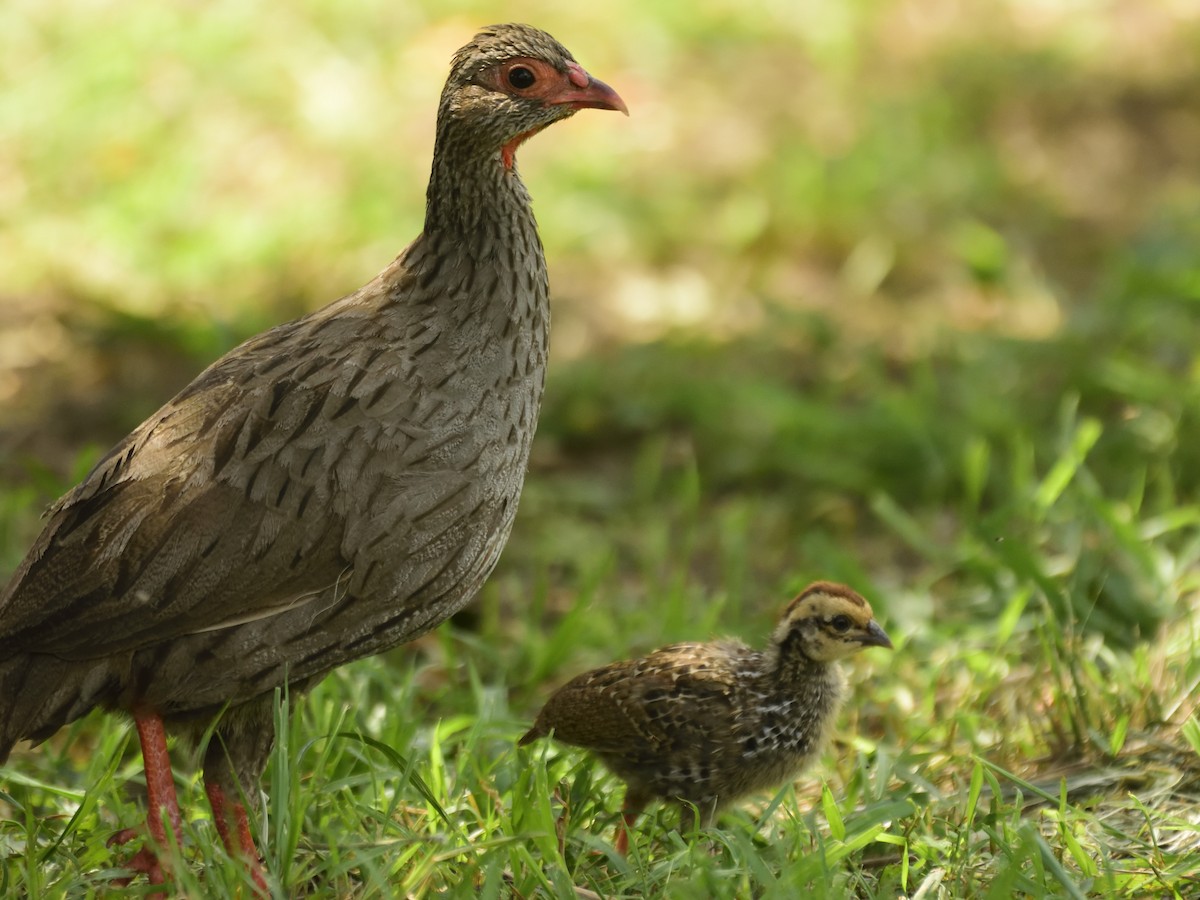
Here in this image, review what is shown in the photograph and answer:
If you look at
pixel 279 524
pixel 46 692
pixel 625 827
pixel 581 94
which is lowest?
pixel 625 827

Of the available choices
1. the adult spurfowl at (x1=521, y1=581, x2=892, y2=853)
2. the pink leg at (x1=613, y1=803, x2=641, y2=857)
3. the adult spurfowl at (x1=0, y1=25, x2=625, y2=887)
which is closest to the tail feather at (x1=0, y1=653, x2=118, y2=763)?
the adult spurfowl at (x1=0, y1=25, x2=625, y2=887)

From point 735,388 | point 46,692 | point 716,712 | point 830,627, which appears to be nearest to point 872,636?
point 830,627

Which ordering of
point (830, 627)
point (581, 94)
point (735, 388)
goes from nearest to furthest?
point (581, 94) < point (830, 627) < point (735, 388)

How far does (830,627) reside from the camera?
4285 mm

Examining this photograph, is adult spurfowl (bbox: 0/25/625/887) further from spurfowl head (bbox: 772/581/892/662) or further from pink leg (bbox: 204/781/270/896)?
spurfowl head (bbox: 772/581/892/662)

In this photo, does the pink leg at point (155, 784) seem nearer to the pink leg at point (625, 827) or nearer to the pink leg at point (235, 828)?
the pink leg at point (235, 828)

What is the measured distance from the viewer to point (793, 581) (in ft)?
18.1

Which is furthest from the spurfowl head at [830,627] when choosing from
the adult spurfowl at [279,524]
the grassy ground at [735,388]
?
the adult spurfowl at [279,524]

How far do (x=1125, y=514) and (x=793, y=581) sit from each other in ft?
4.05

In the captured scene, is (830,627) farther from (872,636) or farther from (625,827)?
(625,827)

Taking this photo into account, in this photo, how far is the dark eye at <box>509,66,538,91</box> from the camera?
4141mm

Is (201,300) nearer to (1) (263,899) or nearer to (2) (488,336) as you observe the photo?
(2) (488,336)

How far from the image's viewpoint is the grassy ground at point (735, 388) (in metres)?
3.94

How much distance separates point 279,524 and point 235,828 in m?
0.71
